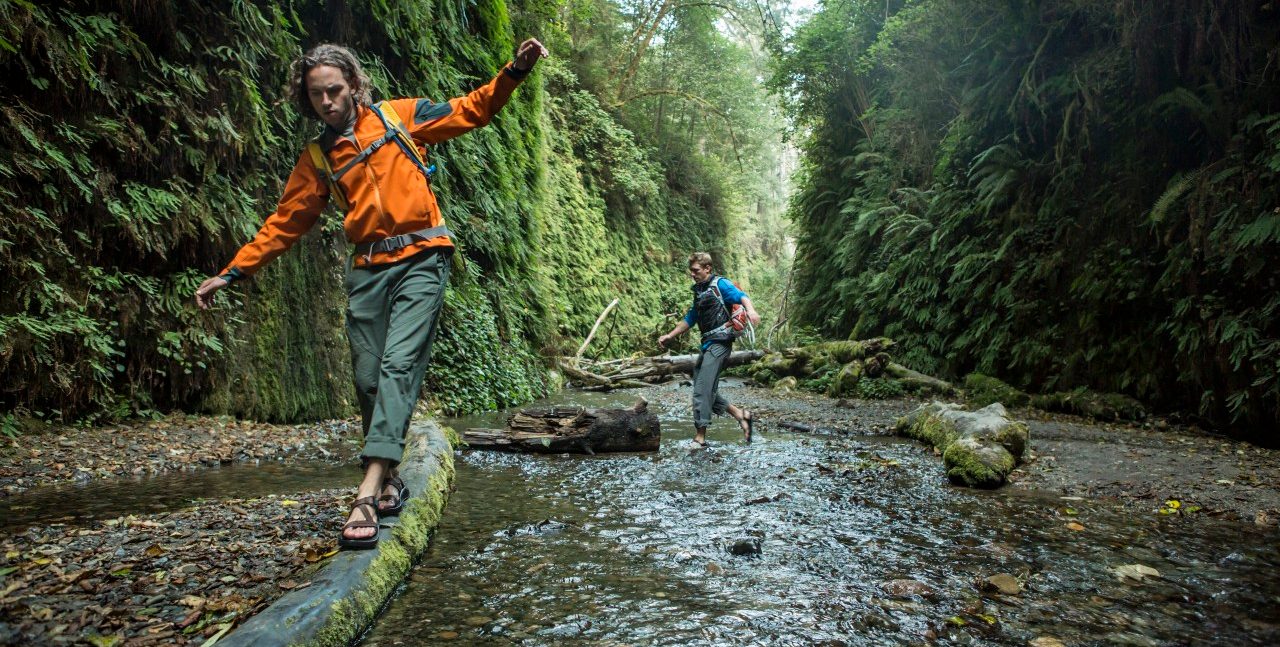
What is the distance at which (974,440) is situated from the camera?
5.27 meters

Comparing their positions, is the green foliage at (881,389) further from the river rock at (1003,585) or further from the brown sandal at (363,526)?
the brown sandal at (363,526)

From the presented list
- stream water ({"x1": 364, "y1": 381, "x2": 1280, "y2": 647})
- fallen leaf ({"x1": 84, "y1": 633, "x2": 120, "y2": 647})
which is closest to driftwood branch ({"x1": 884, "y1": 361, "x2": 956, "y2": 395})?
stream water ({"x1": 364, "y1": 381, "x2": 1280, "y2": 647})

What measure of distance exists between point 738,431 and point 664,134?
22204 millimetres

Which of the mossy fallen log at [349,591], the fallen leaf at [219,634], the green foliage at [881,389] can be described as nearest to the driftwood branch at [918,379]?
the green foliage at [881,389]

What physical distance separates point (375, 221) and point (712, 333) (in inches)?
178

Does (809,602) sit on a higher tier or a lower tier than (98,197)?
lower

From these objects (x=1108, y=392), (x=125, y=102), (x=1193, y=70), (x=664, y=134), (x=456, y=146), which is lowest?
(x=1108, y=392)

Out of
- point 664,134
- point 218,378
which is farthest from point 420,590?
point 664,134

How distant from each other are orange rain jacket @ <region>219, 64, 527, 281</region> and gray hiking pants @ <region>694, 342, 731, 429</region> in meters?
4.18

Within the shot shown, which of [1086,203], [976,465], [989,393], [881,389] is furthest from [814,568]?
[881,389]

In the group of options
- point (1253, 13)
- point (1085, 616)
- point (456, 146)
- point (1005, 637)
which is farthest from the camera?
point (456, 146)

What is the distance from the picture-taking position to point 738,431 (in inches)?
314

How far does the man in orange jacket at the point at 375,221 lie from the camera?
2975 millimetres

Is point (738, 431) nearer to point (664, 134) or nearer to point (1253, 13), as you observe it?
point (1253, 13)
